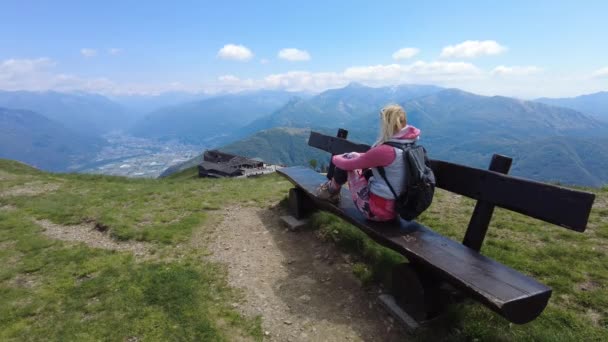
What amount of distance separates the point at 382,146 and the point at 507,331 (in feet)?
10.4

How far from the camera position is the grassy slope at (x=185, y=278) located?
514cm

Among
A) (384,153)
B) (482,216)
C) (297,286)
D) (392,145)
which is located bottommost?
(297,286)

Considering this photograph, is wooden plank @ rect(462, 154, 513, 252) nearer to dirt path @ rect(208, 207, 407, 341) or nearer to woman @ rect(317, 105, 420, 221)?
woman @ rect(317, 105, 420, 221)

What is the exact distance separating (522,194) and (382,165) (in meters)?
1.97

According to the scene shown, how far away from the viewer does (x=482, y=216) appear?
16.9 feet

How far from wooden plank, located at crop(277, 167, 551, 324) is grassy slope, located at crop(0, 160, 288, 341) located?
8.80 feet

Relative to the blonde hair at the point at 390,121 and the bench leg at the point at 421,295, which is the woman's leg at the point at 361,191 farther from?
the bench leg at the point at 421,295

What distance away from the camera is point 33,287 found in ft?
23.1

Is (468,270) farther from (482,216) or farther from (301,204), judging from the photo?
(301,204)

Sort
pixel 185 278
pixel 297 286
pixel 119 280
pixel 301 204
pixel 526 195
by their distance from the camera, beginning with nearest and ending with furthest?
pixel 526 195, pixel 297 286, pixel 185 278, pixel 119 280, pixel 301 204

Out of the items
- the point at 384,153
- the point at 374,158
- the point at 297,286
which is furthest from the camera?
the point at 297,286

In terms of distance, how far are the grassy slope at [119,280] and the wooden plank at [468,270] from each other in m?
2.68

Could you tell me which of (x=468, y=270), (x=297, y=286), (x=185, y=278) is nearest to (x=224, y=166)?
(x=185, y=278)

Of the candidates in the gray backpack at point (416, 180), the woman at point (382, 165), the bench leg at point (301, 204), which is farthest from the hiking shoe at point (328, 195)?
the gray backpack at point (416, 180)
